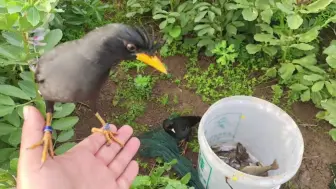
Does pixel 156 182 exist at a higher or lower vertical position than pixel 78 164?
lower

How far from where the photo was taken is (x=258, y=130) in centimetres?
297

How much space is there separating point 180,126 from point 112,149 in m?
0.62

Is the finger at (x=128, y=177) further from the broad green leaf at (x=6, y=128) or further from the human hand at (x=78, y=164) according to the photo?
the broad green leaf at (x=6, y=128)

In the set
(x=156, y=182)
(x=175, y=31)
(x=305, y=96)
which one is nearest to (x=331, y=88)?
(x=305, y=96)

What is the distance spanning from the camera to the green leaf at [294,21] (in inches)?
116

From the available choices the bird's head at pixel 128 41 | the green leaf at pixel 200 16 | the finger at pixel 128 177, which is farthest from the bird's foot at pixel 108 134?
the green leaf at pixel 200 16

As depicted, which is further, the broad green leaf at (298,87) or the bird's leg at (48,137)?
the broad green leaf at (298,87)

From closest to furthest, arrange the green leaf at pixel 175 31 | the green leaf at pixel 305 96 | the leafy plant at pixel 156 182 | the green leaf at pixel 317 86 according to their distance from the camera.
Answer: the leafy plant at pixel 156 182 < the green leaf at pixel 317 86 < the green leaf at pixel 305 96 < the green leaf at pixel 175 31

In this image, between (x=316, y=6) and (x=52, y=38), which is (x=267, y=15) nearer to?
(x=316, y=6)

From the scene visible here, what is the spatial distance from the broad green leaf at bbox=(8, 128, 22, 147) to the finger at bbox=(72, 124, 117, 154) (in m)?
0.29

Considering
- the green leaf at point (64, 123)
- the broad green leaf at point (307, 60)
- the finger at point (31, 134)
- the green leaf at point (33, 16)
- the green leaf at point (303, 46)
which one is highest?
the green leaf at point (33, 16)

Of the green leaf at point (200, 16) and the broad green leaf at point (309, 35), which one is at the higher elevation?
the green leaf at point (200, 16)

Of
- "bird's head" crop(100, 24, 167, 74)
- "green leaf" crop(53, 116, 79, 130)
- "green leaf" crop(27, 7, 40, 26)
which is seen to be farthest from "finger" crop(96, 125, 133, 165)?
"green leaf" crop(27, 7, 40, 26)

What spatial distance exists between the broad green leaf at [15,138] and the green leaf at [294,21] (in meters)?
1.73
